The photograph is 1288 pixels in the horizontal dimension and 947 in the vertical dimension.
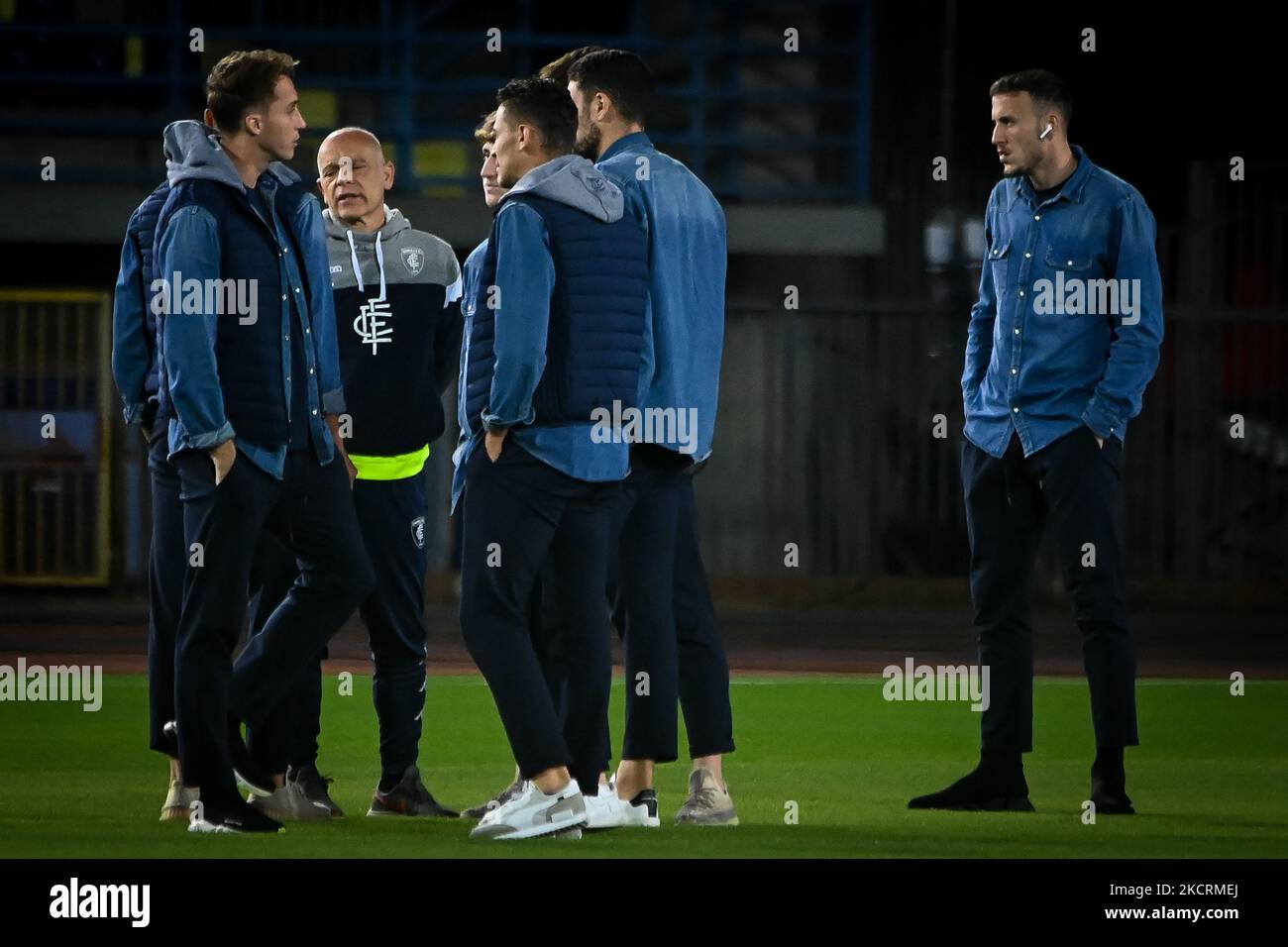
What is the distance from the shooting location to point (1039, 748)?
30.2 ft

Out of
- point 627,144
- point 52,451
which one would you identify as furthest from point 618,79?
point 52,451

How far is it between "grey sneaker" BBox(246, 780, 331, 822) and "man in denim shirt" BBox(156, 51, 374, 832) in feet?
0.85

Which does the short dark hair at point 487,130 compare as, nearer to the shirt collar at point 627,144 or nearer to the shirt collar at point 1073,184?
the shirt collar at point 627,144

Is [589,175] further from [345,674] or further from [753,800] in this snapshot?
[345,674]

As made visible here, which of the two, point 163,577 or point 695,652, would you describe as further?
point 695,652

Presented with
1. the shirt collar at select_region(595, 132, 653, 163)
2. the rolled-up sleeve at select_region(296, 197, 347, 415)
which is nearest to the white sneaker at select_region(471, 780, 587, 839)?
the rolled-up sleeve at select_region(296, 197, 347, 415)

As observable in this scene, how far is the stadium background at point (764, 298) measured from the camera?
1822cm

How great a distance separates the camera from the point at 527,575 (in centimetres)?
632

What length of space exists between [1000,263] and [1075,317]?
0.35 metres

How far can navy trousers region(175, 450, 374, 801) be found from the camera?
249 inches

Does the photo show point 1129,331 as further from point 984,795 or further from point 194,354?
point 194,354

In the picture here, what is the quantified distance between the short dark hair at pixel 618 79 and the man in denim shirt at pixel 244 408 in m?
0.90

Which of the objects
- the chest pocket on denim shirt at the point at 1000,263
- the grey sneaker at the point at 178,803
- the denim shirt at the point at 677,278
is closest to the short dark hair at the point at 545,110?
the denim shirt at the point at 677,278

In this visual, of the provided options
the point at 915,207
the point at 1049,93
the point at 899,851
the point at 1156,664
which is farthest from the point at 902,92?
the point at 899,851
